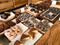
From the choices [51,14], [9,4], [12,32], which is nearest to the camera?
[12,32]

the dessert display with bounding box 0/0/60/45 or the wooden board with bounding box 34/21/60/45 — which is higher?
the wooden board with bounding box 34/21/60/45

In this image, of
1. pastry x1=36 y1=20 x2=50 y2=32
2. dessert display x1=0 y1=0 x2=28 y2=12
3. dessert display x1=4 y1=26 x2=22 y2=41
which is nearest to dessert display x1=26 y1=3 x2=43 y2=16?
pastry x1=36 y1=20 x2=50 y2=32

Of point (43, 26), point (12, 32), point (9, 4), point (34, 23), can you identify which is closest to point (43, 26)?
point (43, 26)

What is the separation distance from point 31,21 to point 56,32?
0.48 meters

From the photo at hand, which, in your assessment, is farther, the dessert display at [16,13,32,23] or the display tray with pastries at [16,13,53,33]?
the dessert display at [16,13,32,23]

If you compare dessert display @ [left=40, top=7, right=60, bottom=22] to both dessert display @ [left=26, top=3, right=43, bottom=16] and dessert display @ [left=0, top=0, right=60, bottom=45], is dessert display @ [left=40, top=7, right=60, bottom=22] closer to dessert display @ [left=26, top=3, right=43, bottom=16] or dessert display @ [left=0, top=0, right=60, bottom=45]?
dessert display @ [left=0, top=0, right=60, bottom=45]

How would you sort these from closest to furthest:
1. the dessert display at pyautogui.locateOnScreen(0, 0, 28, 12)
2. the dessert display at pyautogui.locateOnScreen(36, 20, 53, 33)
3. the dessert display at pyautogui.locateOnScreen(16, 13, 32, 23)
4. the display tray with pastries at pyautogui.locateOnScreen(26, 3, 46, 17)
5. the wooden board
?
the wooden board
the dessert display at pyautogui.locateOnScreen(36, 20, 53, 33)
the dessert display at pyautogui.locateOnScreen(16, 13, 32, 23)
the display tray with pastries at pyautogui.locateOnScreen(26, 3, 46, 17)
the dessert display at pyautogui.locateOnScreen(0, 0, 28, 12)

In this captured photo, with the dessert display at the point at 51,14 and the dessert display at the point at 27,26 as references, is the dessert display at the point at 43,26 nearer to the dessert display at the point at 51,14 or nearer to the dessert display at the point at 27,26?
the dessert display at the point at 27,26

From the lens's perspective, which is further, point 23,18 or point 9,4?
point 9,4

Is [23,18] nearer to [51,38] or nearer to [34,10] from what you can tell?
[34,10]

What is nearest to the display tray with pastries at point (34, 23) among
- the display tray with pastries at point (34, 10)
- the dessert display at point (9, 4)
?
the display tray with pastries at point (34, 10)

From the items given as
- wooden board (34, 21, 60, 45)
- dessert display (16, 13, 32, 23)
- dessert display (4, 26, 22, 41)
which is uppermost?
wooden board (34, 21, 60, 45)

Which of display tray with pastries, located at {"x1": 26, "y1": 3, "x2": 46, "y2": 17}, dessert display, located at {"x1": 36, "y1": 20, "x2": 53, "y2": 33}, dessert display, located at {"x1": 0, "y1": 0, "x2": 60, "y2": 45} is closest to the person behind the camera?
dessert display, located at {"x1": 0, "y1": 0, "x2": 60, "y2": 45}

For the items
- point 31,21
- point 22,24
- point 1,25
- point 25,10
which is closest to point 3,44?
point 1,25
